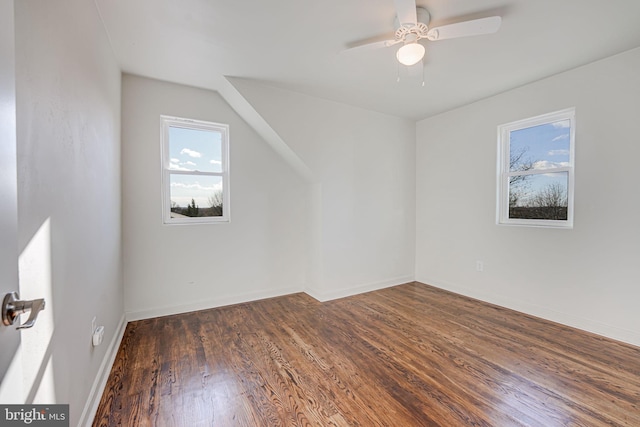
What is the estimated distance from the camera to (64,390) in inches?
48.3

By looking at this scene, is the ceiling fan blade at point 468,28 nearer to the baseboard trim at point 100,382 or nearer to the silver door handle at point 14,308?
the silver door handle at point 14,308

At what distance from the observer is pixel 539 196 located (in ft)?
10.0

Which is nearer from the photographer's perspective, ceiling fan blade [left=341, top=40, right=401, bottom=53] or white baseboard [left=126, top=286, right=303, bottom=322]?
ceiling fan blade [left=341, top=40, right=401, bottom=53]

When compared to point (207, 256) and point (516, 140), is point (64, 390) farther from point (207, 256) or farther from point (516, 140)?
point (516, 140)

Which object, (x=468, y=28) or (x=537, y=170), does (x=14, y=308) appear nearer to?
(x=468, y=28)

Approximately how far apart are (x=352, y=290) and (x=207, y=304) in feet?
6.03

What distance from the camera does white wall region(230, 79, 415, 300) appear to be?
3234 mm

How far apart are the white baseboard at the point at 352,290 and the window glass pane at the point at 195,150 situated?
198 centimetres

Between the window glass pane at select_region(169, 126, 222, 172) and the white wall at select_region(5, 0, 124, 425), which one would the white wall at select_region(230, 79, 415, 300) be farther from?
the white wall at select_region(5, 0, 124, 425)

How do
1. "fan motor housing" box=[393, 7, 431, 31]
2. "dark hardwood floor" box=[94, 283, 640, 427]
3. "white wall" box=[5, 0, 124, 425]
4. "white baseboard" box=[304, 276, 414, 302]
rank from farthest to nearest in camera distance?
"white baseboard" box=[304, 276, 414, 302], "fan motor housing" box=[393, 7, 431, 31], "dark hardwood floor" box=[94, 283, 640, 427], "white wall" box=[5, 0, 124, 425]

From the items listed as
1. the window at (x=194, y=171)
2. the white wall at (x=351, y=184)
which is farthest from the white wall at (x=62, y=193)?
the white wall at (x=351, y=184)

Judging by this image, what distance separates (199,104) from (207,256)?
174cm

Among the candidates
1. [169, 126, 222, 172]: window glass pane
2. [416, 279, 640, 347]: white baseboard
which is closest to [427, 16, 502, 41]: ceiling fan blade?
[169, 126, 222, 172]: window glass pane

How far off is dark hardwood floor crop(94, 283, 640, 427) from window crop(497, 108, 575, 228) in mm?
1153
